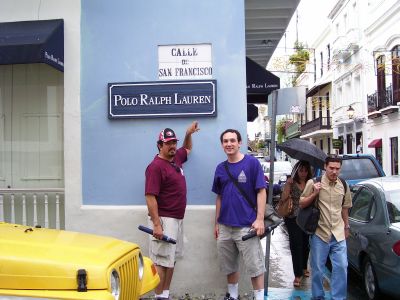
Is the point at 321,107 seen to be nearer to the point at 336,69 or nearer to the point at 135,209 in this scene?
the point at 336,69

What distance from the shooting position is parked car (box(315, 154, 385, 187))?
12055 millimetres

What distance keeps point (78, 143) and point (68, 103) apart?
0.51m

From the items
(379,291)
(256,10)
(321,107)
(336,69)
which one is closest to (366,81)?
(336,69)

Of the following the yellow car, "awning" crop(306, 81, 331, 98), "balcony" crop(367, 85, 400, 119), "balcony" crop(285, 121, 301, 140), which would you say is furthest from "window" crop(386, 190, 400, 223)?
"balcony" crop(285, 121, 301, 140)

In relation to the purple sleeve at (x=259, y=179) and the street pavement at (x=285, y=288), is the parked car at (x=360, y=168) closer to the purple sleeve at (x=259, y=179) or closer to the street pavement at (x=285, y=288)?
the street pavement at (x=285, y=288)

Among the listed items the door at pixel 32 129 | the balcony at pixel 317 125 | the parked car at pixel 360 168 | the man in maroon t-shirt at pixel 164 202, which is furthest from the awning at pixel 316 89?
the man in maroon t-shirt at pixel 164 202

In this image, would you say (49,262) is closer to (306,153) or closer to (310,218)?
(310,218)

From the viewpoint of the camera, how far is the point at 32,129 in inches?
261

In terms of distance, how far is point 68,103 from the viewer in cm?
A: 604

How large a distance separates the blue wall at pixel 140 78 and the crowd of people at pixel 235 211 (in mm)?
791

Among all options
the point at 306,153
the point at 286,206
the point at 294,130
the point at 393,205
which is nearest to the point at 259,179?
the point at 306,153

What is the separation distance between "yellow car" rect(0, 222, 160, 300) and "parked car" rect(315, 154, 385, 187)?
377 inches

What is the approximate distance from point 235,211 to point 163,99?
1750 millimetres

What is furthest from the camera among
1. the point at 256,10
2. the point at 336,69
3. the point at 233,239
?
the point at 336,69
